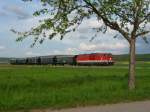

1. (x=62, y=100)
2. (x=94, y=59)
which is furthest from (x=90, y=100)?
(x=94, y=59)

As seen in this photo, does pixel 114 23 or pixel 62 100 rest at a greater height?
pixel 114 23

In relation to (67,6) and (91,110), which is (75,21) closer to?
(67,6)

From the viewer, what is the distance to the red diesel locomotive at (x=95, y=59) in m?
107

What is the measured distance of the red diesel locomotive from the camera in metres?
107

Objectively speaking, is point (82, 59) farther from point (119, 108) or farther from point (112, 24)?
point (119, 108)

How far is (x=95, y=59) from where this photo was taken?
109 m

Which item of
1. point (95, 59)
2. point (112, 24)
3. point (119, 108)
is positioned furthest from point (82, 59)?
point (119, 108)

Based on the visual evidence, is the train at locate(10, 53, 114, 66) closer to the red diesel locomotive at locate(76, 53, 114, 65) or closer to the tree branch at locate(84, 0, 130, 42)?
the red diesel locomotive at locate(76, 53, 114, 65)

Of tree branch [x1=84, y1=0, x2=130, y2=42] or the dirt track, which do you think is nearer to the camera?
the dirt track

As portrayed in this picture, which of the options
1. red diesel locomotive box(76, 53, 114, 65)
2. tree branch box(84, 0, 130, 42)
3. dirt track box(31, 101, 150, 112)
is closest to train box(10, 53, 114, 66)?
red diesel locomotive box(76, 53, 114, 65)

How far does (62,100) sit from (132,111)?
12.4ft

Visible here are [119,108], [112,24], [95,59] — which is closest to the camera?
[119,108]

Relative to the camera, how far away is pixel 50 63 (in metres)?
112

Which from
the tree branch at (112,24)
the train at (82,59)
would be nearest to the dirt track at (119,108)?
the tree branch at (112,24)
